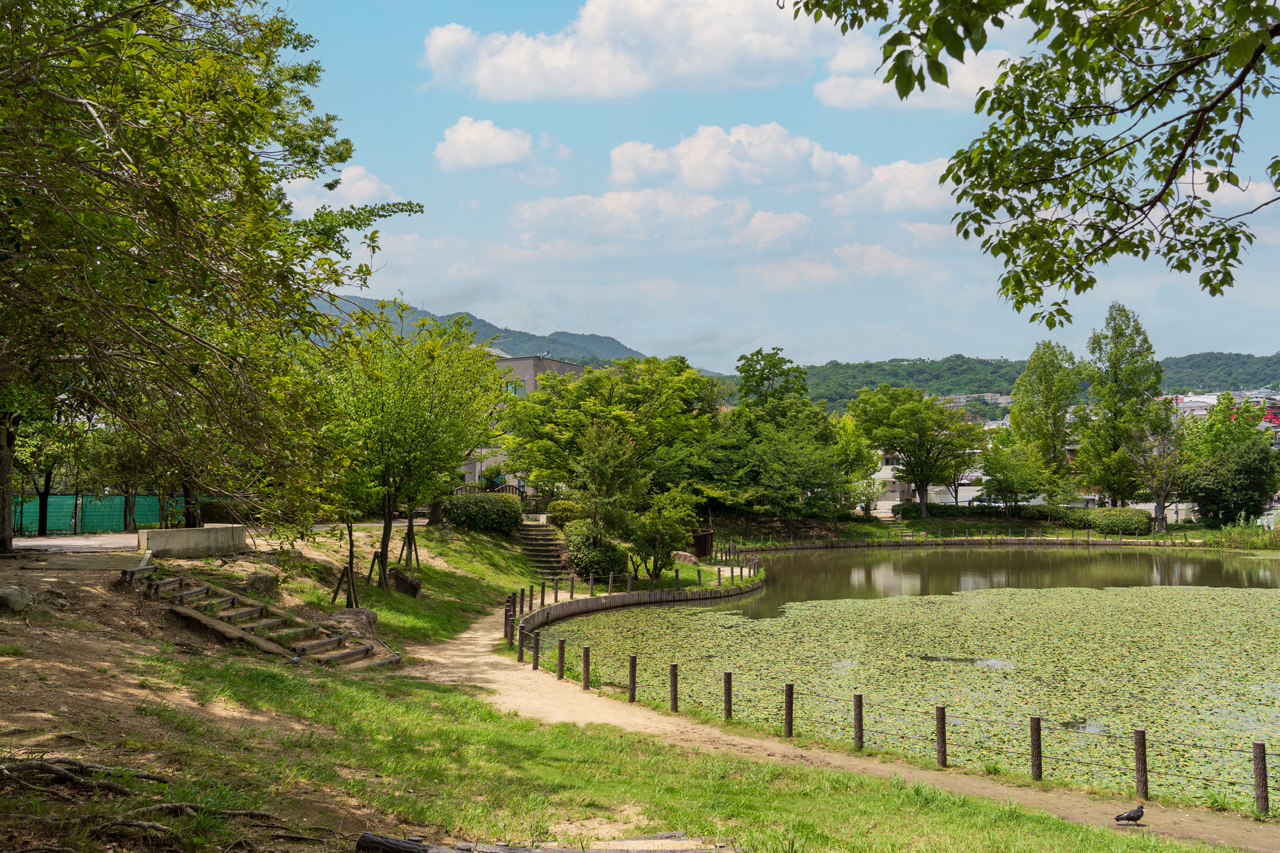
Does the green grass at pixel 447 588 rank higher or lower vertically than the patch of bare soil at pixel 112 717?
lower

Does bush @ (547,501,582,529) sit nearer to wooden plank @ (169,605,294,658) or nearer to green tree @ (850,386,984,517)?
wooden plank @ (169,605,294,658)

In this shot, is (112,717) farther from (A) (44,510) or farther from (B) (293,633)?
(A) (44,510)

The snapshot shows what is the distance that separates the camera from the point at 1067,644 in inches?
726

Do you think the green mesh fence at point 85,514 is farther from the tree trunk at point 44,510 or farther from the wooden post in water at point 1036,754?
the wooden post in water at point 1036,754

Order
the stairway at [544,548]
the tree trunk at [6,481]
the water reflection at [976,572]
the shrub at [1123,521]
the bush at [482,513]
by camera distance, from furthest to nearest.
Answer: the shrub at [1123,521], the bush at [482,513], the water reflection at [976,572], the stairway at [544,548], the tree trunk at [6,481]

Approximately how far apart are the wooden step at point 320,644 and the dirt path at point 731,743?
1354mm

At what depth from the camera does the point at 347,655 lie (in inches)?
538

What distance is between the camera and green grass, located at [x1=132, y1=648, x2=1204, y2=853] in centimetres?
620

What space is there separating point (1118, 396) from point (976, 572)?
29.7 m

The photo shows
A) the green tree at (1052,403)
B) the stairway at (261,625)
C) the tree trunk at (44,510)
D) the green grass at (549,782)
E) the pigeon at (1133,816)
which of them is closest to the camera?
the green grass at (549,782)

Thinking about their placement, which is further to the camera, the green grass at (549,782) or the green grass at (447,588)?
the green grass at (447,588)

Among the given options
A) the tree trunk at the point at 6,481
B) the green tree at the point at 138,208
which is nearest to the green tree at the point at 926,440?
the tree trunk at the point at 6,481

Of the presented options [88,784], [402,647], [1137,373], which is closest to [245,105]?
[88,784]

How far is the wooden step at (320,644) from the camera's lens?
43.0 feet
